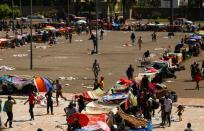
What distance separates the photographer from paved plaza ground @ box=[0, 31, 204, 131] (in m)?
24.9

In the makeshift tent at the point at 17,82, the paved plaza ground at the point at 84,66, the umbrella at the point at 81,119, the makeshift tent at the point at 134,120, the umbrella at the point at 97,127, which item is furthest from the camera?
the makeshift tent at the point at 17,82

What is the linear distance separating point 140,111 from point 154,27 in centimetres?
5863

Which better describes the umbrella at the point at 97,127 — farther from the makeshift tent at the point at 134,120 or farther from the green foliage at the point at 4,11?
the green foliage at the point at 4,11

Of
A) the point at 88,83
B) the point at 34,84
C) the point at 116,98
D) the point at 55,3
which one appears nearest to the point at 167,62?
the point at 88,83

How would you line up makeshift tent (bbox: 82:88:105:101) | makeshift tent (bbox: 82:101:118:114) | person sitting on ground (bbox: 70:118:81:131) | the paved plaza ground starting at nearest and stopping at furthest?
1. person sitting on ground (bbox: 70:118:81:131)
2. makeshift tent (bbox: 82:101:118:114)
3. the paved plaza ground
4. makeshift tent (bbox: 82:88:105:101)

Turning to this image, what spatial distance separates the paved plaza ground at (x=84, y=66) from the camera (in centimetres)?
→ 2492

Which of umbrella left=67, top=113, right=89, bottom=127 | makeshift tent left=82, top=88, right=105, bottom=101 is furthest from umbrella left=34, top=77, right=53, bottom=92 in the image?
umbrella left=67, top=113, right=89, bottom=127

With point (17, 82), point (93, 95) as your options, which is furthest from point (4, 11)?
point (93, 95)

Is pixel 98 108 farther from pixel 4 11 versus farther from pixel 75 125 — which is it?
pixel 4 11

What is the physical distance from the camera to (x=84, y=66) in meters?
44.0

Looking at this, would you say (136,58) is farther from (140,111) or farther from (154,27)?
(154,27)

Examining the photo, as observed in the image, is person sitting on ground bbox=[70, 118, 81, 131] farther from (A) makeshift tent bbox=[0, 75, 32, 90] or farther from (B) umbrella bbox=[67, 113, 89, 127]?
(A) makeshift tent bbox=[0, 75, 32, 90]

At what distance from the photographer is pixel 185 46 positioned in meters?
51.8

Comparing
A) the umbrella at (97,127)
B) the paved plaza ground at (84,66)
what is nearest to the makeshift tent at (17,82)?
the paved plaza ground at (84,66)
